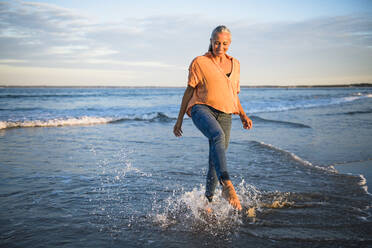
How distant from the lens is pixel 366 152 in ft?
22.3

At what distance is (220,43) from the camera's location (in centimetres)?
312

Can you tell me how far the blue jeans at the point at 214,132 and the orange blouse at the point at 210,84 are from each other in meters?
0.08

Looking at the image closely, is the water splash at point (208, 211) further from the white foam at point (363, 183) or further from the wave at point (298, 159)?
the wave at point (298, 159)

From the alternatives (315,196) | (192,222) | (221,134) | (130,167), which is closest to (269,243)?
(192,222)

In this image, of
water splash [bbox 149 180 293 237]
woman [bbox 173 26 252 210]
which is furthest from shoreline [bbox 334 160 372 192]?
woman [bbox 173 26 252 210]

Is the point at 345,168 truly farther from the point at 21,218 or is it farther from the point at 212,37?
the point at 21,218

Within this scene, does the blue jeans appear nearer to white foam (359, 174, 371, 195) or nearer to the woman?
the woman

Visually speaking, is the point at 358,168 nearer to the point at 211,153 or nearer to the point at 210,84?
the point at 211,153

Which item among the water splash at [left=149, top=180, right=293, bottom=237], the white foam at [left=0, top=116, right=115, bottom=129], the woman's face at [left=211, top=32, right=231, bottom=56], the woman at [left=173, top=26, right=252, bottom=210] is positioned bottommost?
the water splash at [left=149, top=180, right=293, bottom=237]

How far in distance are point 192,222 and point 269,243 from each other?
0.88m

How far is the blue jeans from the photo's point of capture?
2857mm

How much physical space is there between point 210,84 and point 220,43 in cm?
46

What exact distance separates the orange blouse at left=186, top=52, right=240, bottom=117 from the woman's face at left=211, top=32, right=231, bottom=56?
4.1 inches

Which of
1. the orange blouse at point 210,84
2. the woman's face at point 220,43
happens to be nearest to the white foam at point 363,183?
the orange blouse at point 210,84
